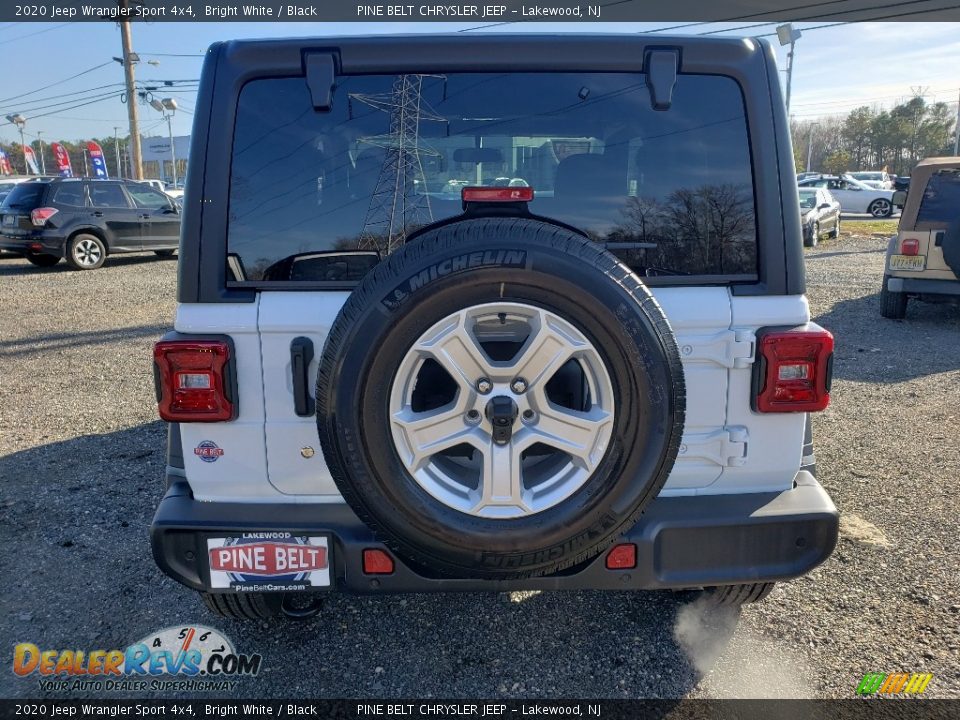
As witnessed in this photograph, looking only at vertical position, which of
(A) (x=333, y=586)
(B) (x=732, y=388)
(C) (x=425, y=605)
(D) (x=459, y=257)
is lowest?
(C) (x=425, y=605)

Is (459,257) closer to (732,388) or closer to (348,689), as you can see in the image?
(732,388)

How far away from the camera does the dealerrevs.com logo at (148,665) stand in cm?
258

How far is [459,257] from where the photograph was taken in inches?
74.9

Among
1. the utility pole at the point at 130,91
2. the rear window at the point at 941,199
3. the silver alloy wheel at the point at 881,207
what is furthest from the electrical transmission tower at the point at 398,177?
the silver alloy wheel at the point at 881,207

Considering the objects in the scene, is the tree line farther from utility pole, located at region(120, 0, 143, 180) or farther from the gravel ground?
the gravel ground

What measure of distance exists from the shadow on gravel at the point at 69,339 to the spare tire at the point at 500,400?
7.11 meters

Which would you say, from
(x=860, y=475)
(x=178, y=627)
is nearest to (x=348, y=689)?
(x=178, y=627)

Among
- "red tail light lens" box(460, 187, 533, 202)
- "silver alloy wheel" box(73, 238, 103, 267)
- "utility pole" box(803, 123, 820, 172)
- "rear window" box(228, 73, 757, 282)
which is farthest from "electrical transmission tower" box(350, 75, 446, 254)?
"utility pole" box(803, 123, 820, 172)

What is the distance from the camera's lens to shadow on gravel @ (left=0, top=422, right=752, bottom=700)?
2.54 metres

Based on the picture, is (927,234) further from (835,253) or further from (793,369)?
(835,253)

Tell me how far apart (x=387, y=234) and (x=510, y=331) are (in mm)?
505

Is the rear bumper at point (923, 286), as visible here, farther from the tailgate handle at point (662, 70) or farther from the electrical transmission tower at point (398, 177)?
the electrical transmission tower at point (398, 177)

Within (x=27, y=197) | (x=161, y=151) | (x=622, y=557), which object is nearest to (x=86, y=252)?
(x=27, y=197)

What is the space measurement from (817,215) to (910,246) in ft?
33.3
